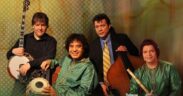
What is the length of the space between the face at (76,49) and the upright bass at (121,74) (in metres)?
0.37

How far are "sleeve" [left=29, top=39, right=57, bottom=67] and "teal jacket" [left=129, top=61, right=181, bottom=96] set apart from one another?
2.78 ft

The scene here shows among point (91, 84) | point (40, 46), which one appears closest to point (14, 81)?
point (40, 46)

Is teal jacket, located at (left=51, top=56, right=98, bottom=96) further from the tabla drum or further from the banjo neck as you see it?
the banjo neck

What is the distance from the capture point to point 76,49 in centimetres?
357

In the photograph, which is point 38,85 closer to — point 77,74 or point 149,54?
point 77,74

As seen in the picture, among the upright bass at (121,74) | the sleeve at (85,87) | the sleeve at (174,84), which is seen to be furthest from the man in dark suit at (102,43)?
the sleeve at (174,84)

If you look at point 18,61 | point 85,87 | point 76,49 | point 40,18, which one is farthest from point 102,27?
point 18,61

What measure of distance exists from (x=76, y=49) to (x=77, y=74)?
8.1 inches

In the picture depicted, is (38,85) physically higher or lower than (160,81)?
lower

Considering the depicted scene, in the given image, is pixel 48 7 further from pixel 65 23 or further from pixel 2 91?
pixel 2 91

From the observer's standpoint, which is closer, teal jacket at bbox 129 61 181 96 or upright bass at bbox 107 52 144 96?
teal jacket at bbox 129 61 181 96

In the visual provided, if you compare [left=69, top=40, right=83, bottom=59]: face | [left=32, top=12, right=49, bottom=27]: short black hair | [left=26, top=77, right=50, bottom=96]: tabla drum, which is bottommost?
[left=26, top=77, right=50, bottom=96]: tabla drum

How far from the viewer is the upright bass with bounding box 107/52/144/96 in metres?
3.76

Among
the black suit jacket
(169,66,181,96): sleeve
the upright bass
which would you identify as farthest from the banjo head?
(169,66,181,96): sleeve
